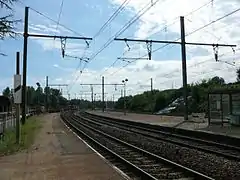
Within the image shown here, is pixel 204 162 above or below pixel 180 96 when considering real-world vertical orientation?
below

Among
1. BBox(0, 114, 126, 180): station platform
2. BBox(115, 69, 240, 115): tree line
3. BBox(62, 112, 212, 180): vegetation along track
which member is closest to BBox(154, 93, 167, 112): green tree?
BBox(115, 69, 240, 115): tree line

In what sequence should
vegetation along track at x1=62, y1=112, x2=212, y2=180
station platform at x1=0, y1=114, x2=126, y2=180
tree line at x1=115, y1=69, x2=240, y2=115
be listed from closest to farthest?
vegetation along track at x1=62, y1=112, x2=212, y2=180
station platform at x1=0, y1=114, x2=126, y2=180
tree line at x1=115, y1=69, x2=240, y2=115

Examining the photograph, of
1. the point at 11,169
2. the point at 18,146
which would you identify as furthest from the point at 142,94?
the point at 11,169

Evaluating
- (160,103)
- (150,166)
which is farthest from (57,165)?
(160,103)

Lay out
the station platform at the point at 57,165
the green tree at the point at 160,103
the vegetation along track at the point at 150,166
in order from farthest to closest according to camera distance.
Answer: the green tree at the point at 160,103
the station platform at the point at 57,165
the vegetation along track at the point at 150,166

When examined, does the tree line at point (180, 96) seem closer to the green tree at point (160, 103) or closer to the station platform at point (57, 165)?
the green tree at point (160, 103)

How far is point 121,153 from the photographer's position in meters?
18.7

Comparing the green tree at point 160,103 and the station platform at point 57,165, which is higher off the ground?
the green tree at point 160,103

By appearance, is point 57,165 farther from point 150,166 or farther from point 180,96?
point 180,96

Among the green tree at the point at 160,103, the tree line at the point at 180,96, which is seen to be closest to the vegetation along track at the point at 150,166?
the tree line at the point at 180,96

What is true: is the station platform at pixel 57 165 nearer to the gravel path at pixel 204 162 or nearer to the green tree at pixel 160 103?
the gravel path at pixel 204 162

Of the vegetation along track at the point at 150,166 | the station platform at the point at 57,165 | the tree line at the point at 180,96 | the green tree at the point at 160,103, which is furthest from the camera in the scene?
the green tree at the point at 160,103

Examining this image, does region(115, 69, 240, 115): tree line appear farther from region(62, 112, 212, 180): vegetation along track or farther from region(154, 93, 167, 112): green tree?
region(62, 112, 212, 180): vegetation along track

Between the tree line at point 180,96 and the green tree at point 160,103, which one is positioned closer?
the tree line at point 180,96
